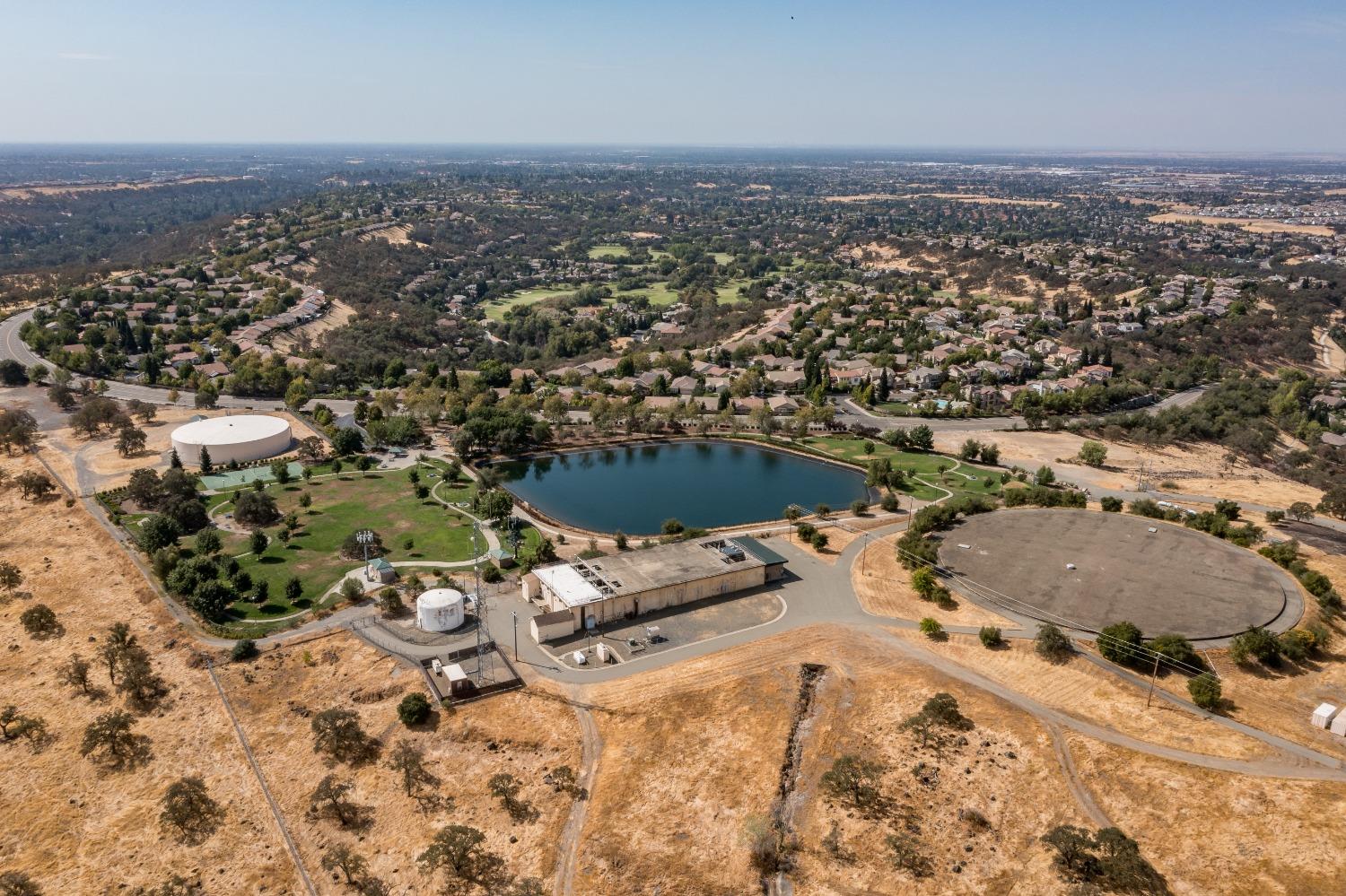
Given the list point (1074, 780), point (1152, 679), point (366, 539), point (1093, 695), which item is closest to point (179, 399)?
point (366, 539)

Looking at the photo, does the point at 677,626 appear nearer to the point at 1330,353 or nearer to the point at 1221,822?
the point at 1221,822

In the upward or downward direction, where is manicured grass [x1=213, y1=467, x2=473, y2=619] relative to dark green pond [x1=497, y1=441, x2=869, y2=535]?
upward

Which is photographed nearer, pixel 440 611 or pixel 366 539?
pixel 440 611

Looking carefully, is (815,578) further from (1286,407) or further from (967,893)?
(1286,407)

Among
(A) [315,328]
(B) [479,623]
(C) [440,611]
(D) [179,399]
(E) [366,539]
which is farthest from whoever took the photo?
(A) [315,328]

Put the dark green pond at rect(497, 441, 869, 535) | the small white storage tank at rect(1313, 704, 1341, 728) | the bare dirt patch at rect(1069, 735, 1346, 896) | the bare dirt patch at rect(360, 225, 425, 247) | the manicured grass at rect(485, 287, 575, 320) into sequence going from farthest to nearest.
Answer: the bare dirt patch at rect(360, 225, 425, 247) → the manicured grass at rect(485, 287, 575, 320) → the dark green pond at rect(497, 441, 869, 535) → the small white storage tank at rect(1313, 704, 1341, 728) → the bare dirt patch at rect(1069, 735, 1346, 896)

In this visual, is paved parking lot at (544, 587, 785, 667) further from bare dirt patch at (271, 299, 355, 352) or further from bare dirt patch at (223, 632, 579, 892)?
bare dirt patch at (271, 299, 355, 352)

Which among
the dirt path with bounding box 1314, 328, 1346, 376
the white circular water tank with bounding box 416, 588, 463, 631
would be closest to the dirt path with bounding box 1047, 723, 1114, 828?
the white circular water tank with bounding box 416, 588, 463, 631
